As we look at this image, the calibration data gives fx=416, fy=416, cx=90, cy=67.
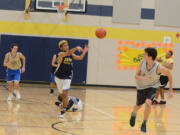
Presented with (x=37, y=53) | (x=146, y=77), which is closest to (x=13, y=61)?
(x=146, y=77)

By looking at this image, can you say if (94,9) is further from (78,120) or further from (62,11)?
(78,120)

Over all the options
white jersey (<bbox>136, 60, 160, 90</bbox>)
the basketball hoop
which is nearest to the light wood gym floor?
white jersey (<bbox>136, 60, 160, 90</bbox>)

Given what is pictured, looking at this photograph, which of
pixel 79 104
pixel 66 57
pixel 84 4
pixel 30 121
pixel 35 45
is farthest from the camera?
pixel 35 45

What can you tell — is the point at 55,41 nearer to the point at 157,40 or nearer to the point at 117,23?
the point at 117,23

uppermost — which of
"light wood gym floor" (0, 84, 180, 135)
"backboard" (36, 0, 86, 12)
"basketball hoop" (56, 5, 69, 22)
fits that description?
"backboard" (36, 0, 86, 12)

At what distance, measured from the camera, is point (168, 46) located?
20844 mm

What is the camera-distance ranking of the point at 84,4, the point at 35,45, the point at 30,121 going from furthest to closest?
the point at 35,45
the point at 84,4
the point at 30,121

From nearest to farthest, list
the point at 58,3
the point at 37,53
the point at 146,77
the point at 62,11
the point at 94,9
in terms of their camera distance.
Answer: the point at 146,77 → the point at 58,3 → the point at 62,11 → the point at 37,53 → the point at 94,9

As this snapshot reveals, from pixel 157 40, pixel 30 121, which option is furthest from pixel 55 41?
pixel 30 121

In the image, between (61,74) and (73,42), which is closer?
(61,74)

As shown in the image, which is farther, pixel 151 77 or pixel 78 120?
pixel 78 120

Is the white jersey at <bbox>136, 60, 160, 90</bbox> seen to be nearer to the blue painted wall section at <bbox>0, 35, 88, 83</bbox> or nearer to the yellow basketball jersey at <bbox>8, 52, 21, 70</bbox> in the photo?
the yellow basketball jersey at <bbox>8, 52, 21, 70</bbox>

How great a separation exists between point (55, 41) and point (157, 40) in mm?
5082

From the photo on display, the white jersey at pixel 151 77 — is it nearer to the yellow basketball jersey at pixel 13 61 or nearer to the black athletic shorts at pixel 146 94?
the black athletic shorts at pixel 146 94
